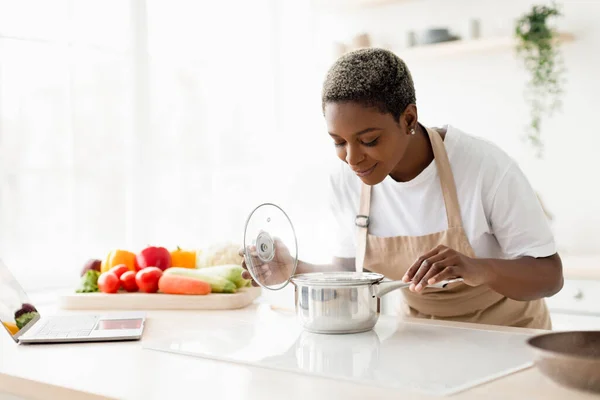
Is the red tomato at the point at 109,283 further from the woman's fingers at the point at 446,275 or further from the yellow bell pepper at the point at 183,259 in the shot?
the woman's fingers at the point at 446,275

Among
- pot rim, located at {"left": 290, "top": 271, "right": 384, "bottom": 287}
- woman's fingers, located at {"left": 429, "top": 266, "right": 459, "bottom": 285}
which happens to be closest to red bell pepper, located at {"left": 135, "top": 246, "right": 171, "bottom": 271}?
pot rim, located at {"left": 290, "top": 271, "right": 384, "bottom": 287}

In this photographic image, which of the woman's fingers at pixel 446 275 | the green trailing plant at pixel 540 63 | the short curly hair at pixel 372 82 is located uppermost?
the green trailing plant at pixel 540 63

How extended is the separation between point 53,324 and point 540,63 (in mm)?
2822

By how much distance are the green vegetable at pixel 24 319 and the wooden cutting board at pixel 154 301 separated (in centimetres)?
32

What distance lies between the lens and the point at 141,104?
3580 millimetres

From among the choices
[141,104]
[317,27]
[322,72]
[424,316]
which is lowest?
[424,316]

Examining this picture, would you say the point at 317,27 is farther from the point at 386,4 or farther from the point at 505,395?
the point at 505,395

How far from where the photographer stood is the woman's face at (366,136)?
1.70 meters

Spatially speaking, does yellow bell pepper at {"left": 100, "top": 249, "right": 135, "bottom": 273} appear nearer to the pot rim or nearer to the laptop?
the laptop

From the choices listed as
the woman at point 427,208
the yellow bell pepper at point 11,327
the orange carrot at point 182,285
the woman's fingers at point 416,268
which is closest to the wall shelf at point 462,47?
the woman at point 427,208

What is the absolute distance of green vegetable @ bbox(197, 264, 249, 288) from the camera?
7.29 feet

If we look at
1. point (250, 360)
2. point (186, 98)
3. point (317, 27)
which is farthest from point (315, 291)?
point (317, 27)

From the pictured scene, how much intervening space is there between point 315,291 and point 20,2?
2.16 m

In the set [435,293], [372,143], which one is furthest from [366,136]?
[435,293]
